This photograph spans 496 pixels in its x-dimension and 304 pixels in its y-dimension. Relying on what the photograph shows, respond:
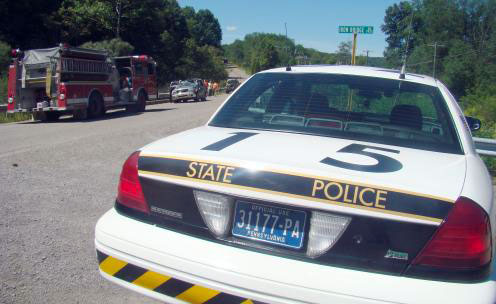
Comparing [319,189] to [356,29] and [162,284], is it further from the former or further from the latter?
[356,29]

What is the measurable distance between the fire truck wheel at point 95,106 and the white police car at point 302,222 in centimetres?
1658

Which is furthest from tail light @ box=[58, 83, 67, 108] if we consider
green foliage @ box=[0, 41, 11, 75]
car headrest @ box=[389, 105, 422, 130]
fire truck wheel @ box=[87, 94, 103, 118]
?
car headrest @ box=[389, 105, 422, 130]

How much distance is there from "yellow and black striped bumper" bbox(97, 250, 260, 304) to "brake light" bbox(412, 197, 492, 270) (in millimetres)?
844

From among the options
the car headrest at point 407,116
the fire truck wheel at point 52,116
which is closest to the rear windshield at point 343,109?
the car headrest at point 407,116

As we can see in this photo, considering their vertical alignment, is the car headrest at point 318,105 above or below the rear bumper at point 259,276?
above

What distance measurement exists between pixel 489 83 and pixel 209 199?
198 feet

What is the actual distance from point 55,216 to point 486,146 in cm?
645

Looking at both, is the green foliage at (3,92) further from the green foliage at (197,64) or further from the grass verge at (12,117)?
the green foliage at (197,64)

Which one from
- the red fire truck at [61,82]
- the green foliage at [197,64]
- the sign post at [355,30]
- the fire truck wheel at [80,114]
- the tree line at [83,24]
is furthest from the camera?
the green foliage at [197,64]

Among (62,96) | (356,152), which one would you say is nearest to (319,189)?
(356,152)

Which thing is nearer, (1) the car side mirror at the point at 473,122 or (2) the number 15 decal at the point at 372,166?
(2) the number 15 decal at the point at 372,166

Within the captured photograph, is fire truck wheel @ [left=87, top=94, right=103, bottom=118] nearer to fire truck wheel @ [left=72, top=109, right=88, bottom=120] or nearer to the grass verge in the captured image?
fire truck wheel @ [left=72, top=109, right=88, bottom=120]

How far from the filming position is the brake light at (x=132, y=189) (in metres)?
2.59

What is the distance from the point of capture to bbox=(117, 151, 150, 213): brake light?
2.59 m
